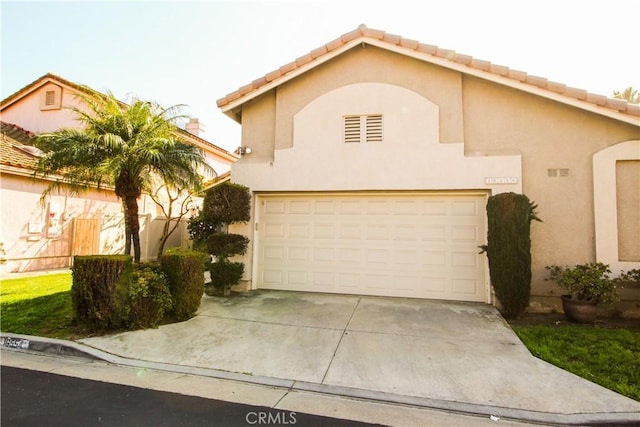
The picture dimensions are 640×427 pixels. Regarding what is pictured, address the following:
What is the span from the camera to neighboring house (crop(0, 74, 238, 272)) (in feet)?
34.8

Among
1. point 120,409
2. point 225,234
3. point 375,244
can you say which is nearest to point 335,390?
point 120,409

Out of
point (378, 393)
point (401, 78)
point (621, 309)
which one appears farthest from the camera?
point (401, 78)

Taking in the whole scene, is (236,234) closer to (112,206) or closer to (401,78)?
(401,78)

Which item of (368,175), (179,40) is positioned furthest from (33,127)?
(368,175)

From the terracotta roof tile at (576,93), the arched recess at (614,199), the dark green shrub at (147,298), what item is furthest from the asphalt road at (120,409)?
the terracotta roof tile at (576,93)

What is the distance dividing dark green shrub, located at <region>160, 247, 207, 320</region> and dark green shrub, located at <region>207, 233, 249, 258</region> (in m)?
1.40

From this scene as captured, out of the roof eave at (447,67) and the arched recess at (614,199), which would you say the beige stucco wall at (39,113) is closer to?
the roof eave at (447,67)

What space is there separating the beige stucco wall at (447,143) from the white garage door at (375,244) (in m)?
0.54

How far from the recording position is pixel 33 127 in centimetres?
1603

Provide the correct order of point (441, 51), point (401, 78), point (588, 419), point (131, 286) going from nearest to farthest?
point (588, 419)
point (131, 286)
point (441, 51)
point (401, 78)

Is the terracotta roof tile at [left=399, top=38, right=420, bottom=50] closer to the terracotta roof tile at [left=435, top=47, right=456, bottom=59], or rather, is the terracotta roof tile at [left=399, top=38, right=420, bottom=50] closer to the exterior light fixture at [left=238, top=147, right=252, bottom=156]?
the terracotta roof tile at [left=435, top=47, right=456, bottom=59]

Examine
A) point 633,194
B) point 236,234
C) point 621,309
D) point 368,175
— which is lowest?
point 621,309

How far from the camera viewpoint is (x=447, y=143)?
7.69 m

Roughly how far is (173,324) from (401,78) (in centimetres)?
757
